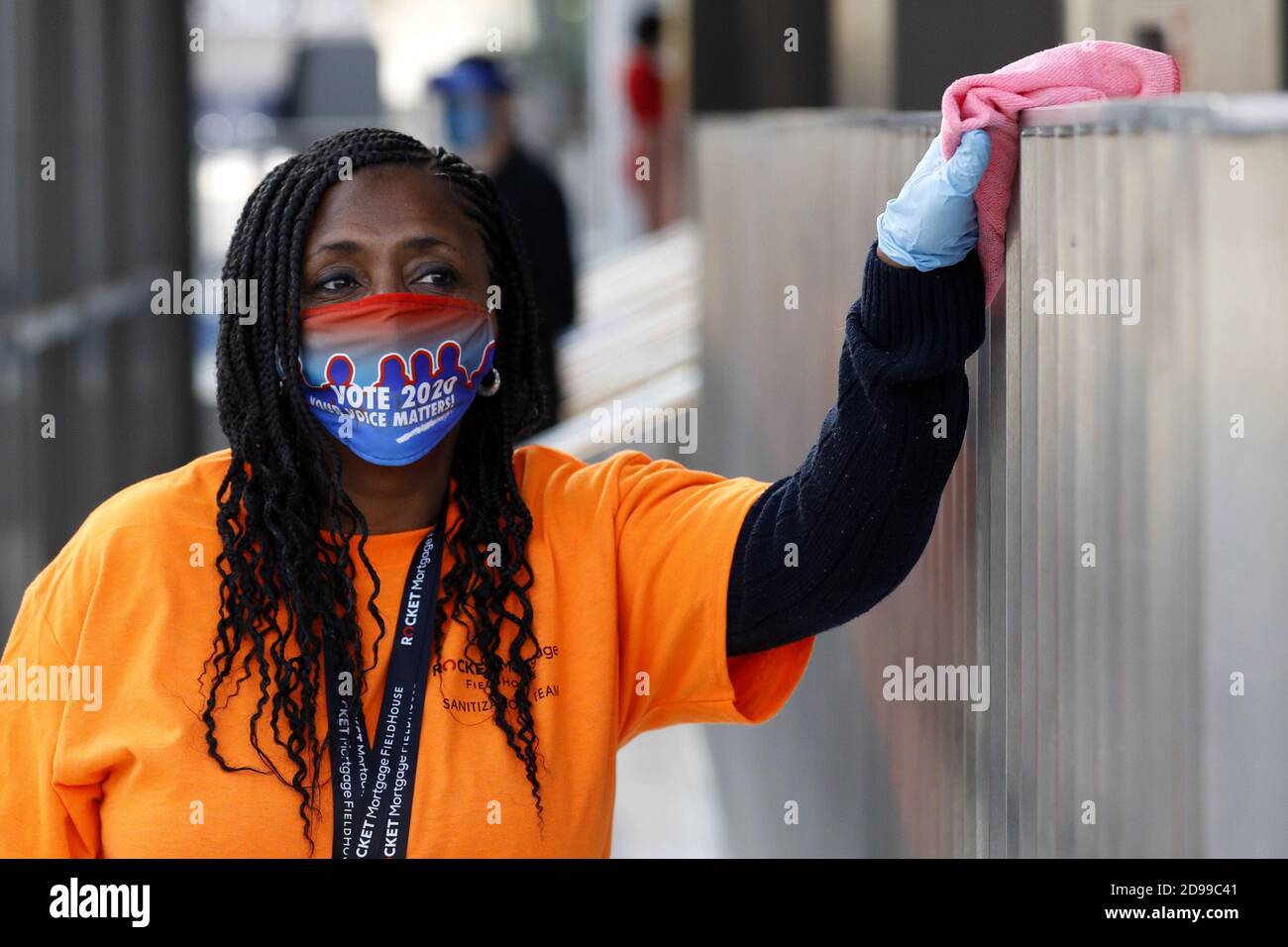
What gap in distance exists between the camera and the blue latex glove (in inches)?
64.1

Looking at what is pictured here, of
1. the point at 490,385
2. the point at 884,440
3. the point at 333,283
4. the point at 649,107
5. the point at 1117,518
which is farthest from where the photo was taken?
the point at 649,107

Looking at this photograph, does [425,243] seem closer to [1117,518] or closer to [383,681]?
[383,681]

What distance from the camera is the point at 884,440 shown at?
180cm

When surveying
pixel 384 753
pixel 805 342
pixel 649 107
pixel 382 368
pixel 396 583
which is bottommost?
pixel 384 753

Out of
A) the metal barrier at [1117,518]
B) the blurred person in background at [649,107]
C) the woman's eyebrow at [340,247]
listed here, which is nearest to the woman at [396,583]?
the woman's eyebrow at [340,247]

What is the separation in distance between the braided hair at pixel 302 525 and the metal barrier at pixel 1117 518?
0.50m

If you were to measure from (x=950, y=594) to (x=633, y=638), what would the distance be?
360mm

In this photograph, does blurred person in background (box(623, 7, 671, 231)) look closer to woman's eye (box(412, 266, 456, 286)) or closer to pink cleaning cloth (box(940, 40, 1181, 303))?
woman's eye (box(412, 266, 456, 286))

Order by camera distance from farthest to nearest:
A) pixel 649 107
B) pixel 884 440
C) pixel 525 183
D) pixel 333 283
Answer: pixel 649 107 → pixel 525 183 → pixel 333 283 → pixel 884 440

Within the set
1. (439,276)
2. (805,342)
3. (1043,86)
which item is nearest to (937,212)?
(1043,86)

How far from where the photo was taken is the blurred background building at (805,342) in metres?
1.19

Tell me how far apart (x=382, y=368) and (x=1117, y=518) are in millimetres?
933

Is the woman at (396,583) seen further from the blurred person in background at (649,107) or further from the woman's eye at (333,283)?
the blurred person in background at (649,107)
